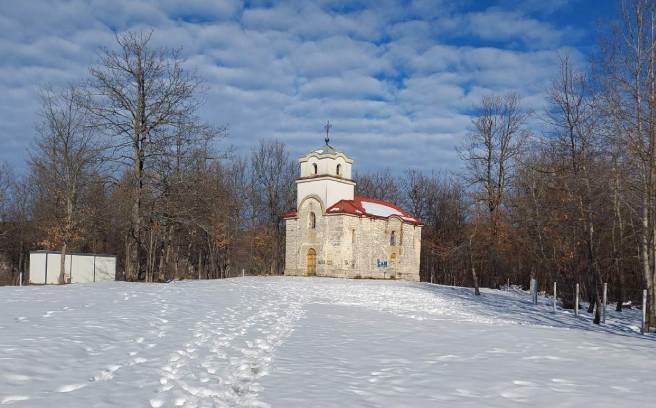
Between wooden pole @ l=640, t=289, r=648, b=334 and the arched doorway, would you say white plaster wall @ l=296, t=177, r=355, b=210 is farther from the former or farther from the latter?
wooden pole @ l=640, t=289, r=648, b=334

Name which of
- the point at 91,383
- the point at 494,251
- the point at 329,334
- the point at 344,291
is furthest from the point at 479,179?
the point at 91,383

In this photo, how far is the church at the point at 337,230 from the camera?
39531 mm

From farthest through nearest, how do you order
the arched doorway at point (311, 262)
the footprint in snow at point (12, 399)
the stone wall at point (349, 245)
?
the arched doorway at point (311, 262), the stone wall at point (349, 245), the footprint in snow at point (12, 399)

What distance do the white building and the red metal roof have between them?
14.4m

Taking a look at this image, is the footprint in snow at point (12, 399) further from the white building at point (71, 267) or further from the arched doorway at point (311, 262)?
the arched doorway at point (311, 262)

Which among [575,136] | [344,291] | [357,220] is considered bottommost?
[344,291]

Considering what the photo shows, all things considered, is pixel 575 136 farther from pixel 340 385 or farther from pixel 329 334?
pixel 340 385

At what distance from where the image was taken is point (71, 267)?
30.7 metres

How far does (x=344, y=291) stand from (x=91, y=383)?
21.1 metres

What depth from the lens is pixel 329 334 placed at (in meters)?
11.5

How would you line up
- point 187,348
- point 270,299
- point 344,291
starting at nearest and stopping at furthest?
point 187,348, point 270,299, point 344,291

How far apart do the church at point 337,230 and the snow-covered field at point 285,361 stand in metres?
25.5

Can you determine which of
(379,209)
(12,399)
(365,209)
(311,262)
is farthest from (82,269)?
(12,399)

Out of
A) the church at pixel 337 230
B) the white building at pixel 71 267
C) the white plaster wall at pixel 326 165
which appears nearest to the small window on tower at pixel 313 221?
the church at pixel 337 230
